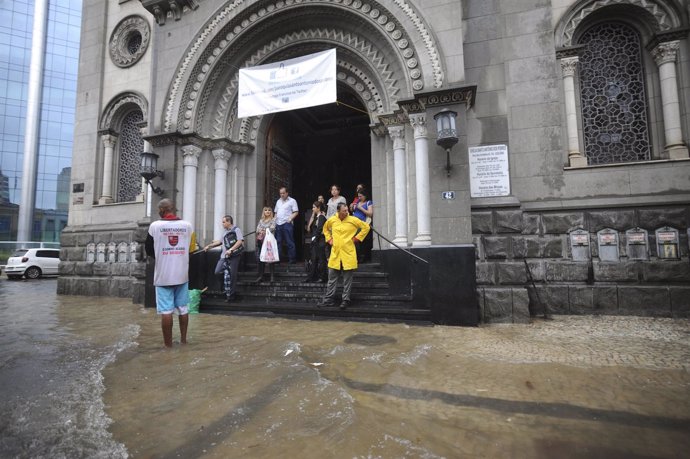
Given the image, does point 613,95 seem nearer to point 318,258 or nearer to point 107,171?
point 318,258

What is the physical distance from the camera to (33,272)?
20047mm

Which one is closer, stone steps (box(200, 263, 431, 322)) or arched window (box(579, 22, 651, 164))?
stone steps (box(200, 263, 431, 322))

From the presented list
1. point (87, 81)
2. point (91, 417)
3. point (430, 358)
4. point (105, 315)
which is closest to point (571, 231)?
point (430, 358)

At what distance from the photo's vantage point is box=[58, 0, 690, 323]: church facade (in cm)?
690

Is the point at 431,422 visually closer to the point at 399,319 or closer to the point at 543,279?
the point at 399,319

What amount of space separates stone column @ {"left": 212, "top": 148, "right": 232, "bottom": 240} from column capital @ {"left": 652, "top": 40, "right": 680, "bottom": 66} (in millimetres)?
9709

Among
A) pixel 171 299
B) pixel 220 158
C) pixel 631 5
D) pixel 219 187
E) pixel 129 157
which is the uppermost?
pixel 631 5

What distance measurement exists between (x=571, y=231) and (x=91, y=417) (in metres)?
7.95

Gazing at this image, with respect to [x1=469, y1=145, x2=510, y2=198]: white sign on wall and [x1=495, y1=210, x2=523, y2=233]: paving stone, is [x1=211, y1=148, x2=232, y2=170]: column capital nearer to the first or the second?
[x1=469, y1=145, x2=510, y2=198]: white sign on wall

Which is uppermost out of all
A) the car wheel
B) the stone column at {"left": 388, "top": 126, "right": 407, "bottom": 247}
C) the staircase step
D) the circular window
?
the circular window

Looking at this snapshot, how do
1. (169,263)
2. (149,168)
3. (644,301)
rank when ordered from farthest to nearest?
(149,168) → (644,301) → (169,263)

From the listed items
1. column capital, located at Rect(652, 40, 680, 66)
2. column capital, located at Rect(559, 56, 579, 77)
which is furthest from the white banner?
column capital, located at Rect(652, 40, 680, 66)

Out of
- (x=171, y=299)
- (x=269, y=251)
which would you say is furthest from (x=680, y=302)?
(x=171, y=299)

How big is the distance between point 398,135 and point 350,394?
6.25m
